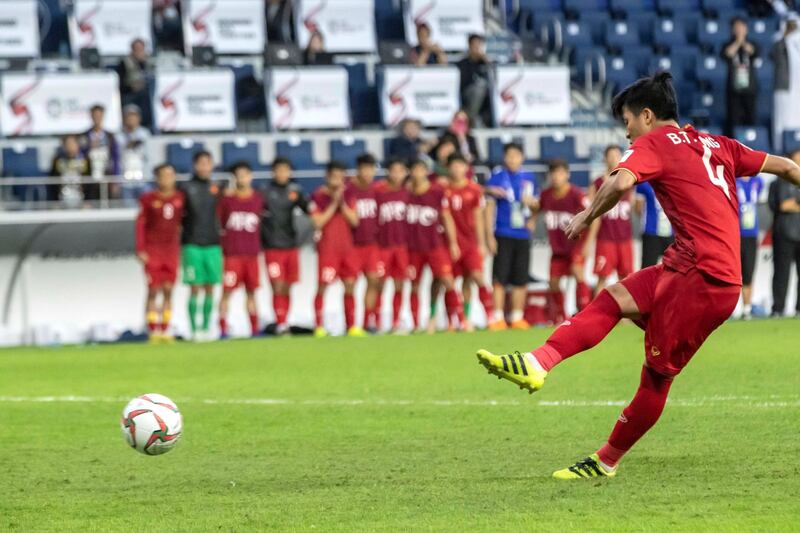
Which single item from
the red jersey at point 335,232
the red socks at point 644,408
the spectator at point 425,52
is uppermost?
the spectator at point 425,52

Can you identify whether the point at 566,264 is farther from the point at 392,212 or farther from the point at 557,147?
the point at 557,147

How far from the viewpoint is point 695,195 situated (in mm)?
6258

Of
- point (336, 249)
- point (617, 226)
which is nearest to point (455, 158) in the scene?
point (336, 249)

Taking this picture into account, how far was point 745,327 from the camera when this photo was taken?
51.9 ft

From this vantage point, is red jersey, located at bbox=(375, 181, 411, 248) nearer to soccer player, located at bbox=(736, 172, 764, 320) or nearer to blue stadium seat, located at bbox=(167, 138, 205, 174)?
blue stadium seat, located at bbox=(167, 138, 205, 174)

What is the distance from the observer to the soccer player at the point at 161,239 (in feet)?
57.2

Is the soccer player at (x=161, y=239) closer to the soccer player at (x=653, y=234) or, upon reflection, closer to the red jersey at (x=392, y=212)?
→ the red jersey at (x=392, y=212)

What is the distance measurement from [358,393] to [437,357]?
2909 mm

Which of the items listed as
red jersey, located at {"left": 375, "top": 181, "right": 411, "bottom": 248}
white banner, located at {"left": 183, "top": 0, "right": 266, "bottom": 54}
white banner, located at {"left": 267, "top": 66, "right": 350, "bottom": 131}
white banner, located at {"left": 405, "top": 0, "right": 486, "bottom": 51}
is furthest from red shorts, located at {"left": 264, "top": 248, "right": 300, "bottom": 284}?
white banner, located at {"left": 405, "top": 0, "right": 486, "bottom": 51}

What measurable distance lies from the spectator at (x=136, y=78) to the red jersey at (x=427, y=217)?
4.66m

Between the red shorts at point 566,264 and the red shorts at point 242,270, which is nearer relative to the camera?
the red shorts at point 566,264

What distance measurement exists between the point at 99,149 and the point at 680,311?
13.3 meters

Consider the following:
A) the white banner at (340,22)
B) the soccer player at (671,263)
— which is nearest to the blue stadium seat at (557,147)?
the white banner at (340,22)

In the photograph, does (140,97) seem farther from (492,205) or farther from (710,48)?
(710,48)
